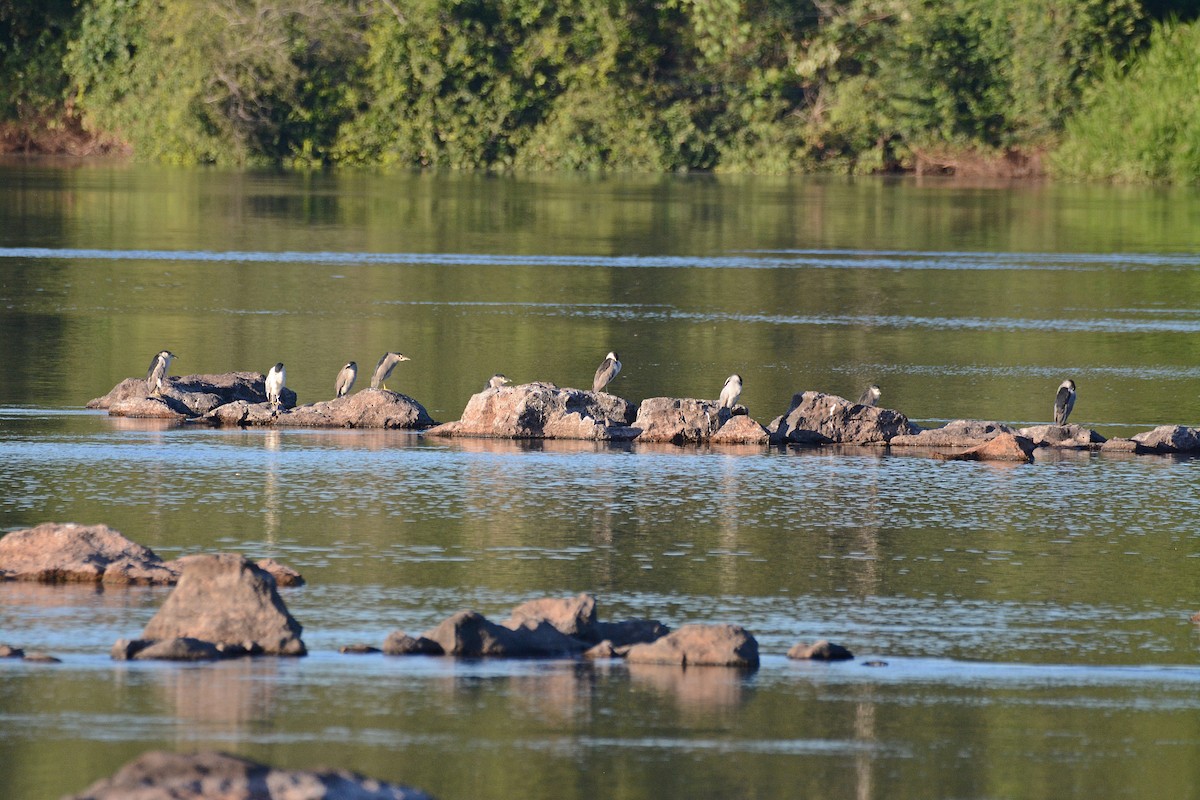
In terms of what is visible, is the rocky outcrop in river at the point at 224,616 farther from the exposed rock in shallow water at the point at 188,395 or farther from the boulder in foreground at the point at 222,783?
the exposed rock in shallow water at the point at 188,395

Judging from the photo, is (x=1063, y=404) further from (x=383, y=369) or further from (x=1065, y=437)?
(x=383, y=369)

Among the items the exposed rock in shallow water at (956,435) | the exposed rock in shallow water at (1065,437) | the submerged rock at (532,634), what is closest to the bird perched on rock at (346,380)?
the exposed rock in shallow water at (956,435)

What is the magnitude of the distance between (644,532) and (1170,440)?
14.1 feet

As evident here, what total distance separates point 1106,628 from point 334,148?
4927cm

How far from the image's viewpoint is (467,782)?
6.91m

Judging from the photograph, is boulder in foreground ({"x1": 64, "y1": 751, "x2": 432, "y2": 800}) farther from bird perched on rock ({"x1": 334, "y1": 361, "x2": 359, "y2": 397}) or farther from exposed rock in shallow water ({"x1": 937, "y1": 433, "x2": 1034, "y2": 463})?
bird perched on rock ({"x1": 334, "y1": 361, "x2": 359, "y2": 397})

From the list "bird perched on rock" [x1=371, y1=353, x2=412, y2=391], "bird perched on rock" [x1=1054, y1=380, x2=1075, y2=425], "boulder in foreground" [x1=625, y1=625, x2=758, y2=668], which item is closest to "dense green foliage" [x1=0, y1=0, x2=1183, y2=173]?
"bird perched on rock" [x1=371, y1=353, x2=412, y2=391]

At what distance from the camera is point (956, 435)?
1390 cm

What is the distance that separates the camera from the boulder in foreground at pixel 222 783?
5246 millimetres

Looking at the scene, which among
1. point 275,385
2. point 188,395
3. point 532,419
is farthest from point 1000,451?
point 188,395

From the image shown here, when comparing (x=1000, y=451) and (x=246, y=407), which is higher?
(x=246, y=407)

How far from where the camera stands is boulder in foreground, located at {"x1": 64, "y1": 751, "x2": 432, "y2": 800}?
5246 mm

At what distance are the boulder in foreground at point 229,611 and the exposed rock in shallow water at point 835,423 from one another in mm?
6347

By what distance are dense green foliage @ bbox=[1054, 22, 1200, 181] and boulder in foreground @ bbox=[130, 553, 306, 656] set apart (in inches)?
1554
